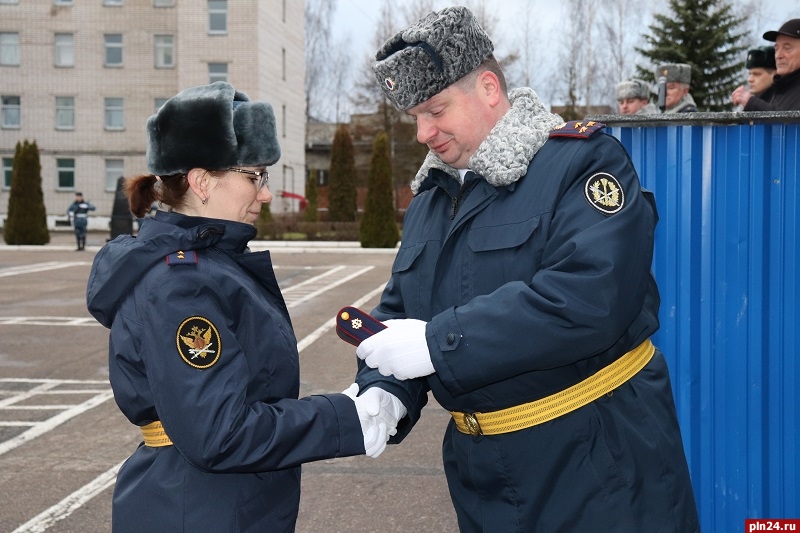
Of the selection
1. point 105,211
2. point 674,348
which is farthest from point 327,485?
point 105,211

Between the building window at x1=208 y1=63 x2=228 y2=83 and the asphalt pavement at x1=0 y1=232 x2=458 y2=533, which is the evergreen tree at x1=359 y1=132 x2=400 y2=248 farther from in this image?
the building window at x1=208 y1=63 x2=228 y2=83

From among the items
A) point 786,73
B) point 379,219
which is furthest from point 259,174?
point 379,219

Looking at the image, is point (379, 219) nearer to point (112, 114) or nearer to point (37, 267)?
point (37, 267)

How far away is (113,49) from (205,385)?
4514 centimetres

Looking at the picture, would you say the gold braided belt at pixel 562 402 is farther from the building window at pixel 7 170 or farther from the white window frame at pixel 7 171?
the building window at pixel 7 170

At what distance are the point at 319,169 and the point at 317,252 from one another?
112 ft

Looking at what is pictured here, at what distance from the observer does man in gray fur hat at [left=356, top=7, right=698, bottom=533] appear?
84.7 inches

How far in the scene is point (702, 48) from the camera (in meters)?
30.1

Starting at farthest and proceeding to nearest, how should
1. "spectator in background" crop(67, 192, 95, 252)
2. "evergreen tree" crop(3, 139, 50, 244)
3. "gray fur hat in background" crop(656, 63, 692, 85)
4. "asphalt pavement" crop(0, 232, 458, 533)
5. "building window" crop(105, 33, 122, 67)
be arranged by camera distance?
"building window" crop(105, 33, 122, 67) < "evergreen tree" crop(3, 139, 50, 244) < "spectator in background" crop(67, 192, 95, 252) < "gray fur hat in background" crop(656, 63, 692, 85) < "asphalt pavement" crop(0, 232, 458, 533)

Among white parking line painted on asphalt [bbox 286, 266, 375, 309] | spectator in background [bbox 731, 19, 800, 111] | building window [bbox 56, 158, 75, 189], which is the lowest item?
white parking line painted on asphalt [bbox 286, 266, 375, 309]

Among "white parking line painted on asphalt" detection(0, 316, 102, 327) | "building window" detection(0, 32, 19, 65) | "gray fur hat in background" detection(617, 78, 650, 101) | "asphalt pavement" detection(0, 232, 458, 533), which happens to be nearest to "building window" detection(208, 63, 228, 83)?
"building window" detection(0, 32, 19, 65)

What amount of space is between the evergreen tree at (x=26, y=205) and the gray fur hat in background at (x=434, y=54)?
29.0 m

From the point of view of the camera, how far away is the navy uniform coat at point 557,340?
2135 millimetres

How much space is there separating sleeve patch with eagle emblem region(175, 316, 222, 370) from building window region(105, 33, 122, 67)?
44.6m
